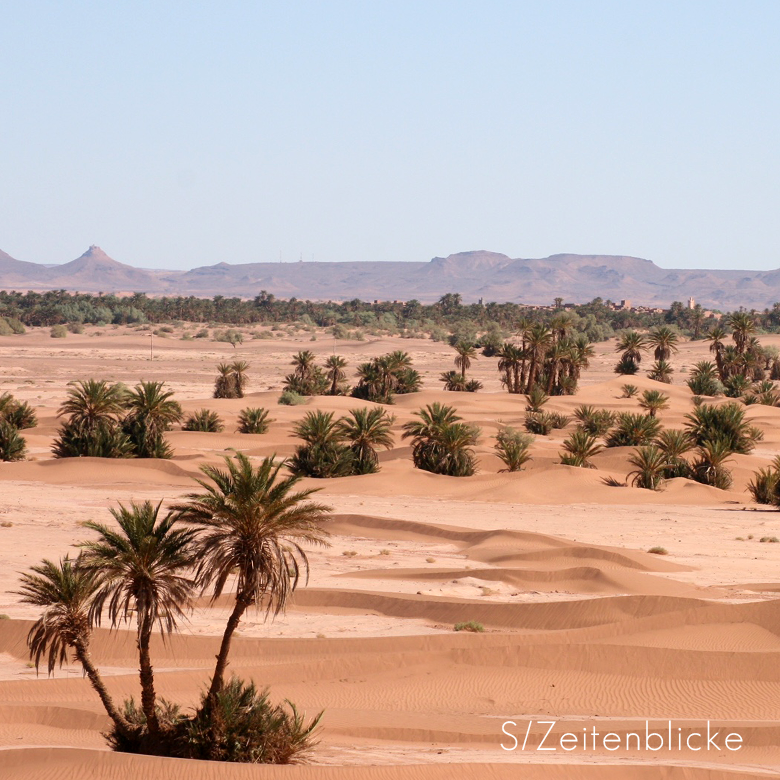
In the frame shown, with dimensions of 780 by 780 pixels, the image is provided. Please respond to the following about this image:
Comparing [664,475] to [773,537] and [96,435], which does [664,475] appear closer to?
[773,537]

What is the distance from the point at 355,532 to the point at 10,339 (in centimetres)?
7936

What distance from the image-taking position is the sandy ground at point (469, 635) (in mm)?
12055

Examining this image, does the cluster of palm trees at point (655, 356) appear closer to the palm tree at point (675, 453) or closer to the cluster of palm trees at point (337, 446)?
the palm tree at point (675, 453)

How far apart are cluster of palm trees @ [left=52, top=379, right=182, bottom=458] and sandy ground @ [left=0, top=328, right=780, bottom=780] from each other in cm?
129

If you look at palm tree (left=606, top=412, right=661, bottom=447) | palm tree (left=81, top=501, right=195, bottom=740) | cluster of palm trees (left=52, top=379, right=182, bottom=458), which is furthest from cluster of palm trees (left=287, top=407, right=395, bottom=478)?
palm tree (left=81, top=501, right=195, bottom=740)

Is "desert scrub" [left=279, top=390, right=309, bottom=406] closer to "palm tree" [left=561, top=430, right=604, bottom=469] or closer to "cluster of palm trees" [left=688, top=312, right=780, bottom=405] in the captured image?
"palm tree" [left=561, top=430, right=604, bottom=469]

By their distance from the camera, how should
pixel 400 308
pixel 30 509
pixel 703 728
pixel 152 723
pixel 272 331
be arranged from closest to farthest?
pixel 152 723 → pixel 703 728 → pixel 30 509 → pixel 272 331 → pixel 400 308

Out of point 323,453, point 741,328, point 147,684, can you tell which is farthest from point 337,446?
point 741,328

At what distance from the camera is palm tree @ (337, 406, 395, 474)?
112 ft

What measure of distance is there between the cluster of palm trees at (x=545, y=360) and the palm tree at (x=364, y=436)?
2535 cm

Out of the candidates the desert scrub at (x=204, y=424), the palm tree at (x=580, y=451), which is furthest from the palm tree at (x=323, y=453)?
the desert scrub at (x=204, y=424)

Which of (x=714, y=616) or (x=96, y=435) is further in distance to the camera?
(x=96, y=435)

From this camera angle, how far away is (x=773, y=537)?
993 inches

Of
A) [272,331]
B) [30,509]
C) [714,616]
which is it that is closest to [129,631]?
[714,616]
